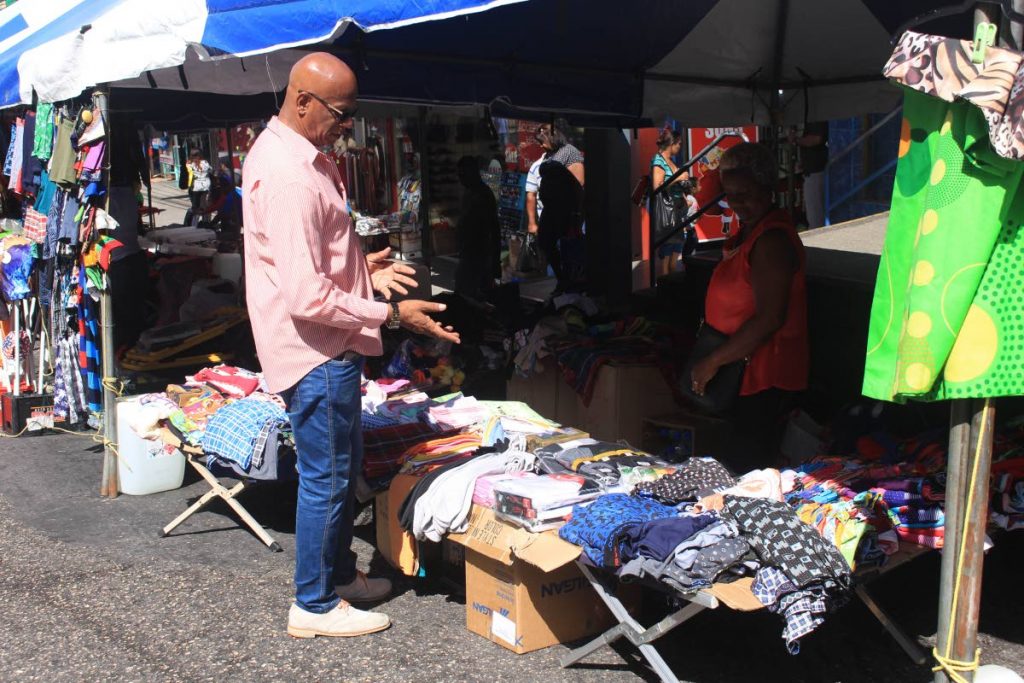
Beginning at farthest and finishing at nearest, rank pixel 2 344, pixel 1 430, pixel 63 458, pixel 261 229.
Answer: pixel 2 344 < pixel 1 430 < pixel 63 458 < pixel 261 229

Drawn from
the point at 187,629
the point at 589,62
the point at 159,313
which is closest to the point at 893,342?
the point at 187,629

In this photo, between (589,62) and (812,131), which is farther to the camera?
(812,131)

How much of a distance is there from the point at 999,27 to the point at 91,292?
4753 millimetres

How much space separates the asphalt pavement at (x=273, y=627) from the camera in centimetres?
363

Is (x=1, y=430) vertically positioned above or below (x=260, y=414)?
below

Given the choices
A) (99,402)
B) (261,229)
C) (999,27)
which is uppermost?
(999,27)

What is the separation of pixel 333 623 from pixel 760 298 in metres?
2.12

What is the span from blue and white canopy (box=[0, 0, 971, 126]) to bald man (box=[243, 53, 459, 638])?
50 cm

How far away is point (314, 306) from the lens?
3.42m

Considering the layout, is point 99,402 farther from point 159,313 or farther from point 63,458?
point 159,313

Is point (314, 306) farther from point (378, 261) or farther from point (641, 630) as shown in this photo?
point (641, 630)

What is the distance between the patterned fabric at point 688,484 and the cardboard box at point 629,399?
1.72m

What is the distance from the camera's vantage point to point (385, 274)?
4121mm

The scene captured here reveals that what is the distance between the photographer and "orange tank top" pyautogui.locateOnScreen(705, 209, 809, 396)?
14.3 feet
